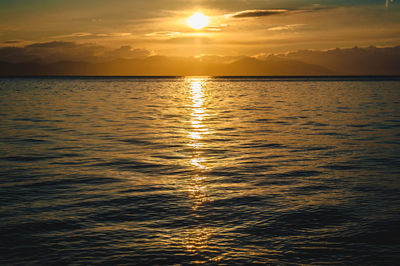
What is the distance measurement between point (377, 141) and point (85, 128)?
16788 millimetres

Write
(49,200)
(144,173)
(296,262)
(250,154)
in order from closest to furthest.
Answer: (296,262) < (49,200) < (144,173) < (250,154)

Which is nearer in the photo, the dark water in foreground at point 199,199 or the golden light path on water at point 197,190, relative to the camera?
the dark water in foreground at point 199,199

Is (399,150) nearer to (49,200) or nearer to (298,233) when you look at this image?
(298,233)

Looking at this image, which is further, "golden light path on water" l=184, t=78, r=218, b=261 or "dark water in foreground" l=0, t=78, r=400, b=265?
"golden light path on water" l=184, t=78, r=218, b=261

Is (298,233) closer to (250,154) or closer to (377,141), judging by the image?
(250,154)

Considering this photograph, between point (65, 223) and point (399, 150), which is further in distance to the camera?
point (399, 150)

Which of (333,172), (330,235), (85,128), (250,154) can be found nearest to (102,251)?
(330,235)

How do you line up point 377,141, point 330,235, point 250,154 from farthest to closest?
1. point 377,141
2. point 250,154
3. point 330,235

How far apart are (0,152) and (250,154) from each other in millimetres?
10528

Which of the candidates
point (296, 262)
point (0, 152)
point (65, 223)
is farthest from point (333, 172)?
point (0, 152)

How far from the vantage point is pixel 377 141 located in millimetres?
20297

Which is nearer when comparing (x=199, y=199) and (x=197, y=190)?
(x=199, y=199)

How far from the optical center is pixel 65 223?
28.2 feet

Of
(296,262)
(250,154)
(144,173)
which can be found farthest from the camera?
(250,154)
